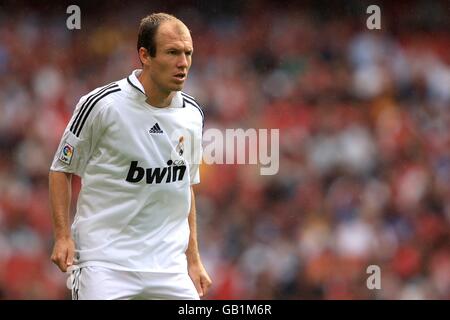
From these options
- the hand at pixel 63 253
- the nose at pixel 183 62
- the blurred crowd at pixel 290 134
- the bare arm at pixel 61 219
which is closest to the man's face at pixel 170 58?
the nose at pixel 183 62

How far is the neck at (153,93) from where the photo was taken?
4.66m

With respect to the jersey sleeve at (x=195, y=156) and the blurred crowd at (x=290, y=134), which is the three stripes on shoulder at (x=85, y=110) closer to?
the jersey sleeve at (x=195, y=156)

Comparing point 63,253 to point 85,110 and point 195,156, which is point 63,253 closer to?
point 85,110

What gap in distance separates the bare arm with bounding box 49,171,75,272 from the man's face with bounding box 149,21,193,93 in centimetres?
63

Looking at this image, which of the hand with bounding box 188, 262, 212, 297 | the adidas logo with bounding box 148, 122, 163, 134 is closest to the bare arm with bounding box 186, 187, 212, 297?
the hand with bounding box 188, 262, 212, 297

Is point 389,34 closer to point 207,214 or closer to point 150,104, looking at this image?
point 207,214

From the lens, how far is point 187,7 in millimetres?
11680

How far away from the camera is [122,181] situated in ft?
14.9

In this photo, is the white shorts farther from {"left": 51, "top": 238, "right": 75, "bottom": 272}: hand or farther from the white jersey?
{"left": 51, "top": 238, "right": 75, "bottom": 272}: hand

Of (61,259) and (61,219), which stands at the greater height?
(61,219)

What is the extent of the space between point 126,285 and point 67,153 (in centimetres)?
67

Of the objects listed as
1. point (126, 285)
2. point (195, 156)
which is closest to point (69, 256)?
point (126, 285)

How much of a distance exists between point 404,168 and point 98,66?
370 centimetres
